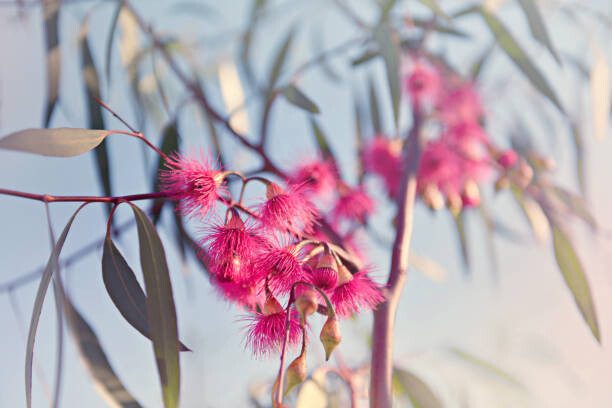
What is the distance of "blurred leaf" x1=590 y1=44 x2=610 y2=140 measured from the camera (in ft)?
1.79

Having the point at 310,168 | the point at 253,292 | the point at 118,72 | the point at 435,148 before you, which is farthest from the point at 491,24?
the point at 118,72

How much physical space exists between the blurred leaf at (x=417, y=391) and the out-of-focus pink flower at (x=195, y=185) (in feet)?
0.93

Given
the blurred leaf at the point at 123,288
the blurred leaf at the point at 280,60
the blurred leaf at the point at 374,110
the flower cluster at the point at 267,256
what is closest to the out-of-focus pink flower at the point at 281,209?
the flower cluster at the point at 267,256

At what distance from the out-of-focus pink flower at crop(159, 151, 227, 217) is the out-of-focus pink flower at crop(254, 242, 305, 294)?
0.17ft

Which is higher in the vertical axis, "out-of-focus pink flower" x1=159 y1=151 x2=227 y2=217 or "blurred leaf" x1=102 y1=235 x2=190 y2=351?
"out-of-focus pink flower" x1=159 y1=151 x2=227 y2=217

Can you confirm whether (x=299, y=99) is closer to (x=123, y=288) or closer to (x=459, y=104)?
(x=123, y=288)

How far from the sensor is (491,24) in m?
0.51

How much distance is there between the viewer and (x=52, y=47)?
513 millimetres

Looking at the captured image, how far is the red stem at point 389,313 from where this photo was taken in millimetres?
320

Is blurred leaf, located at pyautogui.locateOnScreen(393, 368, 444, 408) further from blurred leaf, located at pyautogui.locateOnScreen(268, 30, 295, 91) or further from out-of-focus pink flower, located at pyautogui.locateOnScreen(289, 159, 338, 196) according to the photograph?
blurred leaf, located at pyautogui.locateOnScreen(268, 30, 295, 91)

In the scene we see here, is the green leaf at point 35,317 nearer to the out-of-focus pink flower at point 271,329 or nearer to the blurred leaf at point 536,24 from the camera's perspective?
the out-of-focus pink flower at point 271,329

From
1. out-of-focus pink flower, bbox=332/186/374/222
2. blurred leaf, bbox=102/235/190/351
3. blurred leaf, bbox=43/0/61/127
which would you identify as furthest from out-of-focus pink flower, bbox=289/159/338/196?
blurred leaf, bbox=43/0/61/127

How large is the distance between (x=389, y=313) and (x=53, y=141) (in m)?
0.26

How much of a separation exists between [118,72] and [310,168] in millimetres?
512
